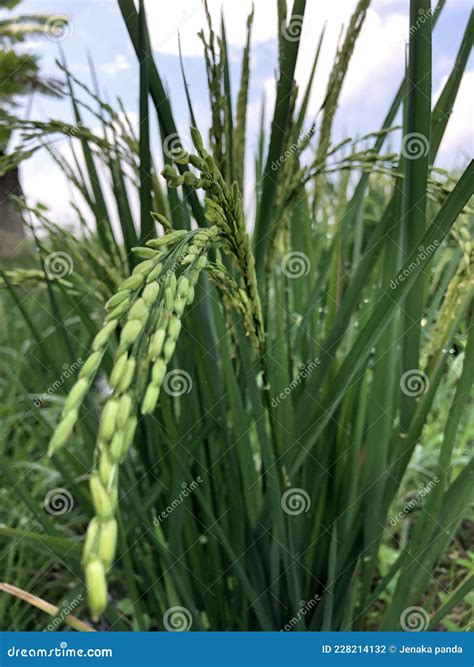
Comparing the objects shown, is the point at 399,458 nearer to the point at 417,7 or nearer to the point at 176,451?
the point at 176,451

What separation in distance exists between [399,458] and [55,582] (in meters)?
1.05

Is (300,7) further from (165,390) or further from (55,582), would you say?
(55,582)

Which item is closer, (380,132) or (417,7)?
(417,7)

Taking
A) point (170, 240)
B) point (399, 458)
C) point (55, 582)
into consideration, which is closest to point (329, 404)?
point (399, 458)

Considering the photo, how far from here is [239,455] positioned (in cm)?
81

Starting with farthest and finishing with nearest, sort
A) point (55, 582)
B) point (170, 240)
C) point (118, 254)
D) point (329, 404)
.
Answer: point (55, 582) → point (118, 254) → point (329, 404) → point (170, 240)

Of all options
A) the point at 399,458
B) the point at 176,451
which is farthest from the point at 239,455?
the point at 399,458

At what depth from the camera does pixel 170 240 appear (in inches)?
17.0

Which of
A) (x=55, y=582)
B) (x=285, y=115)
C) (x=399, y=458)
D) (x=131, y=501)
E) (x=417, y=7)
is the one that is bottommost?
(x=55, y=582)

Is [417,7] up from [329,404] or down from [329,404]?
up

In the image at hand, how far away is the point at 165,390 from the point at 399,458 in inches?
12.9

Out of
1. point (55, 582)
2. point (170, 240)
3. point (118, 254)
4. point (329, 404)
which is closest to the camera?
point (170, 240)

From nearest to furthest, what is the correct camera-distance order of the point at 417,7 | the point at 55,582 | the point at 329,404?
the point at 417,7
the point at 329,404
the point at 55,582

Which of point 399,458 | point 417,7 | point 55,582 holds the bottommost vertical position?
point 55,582
